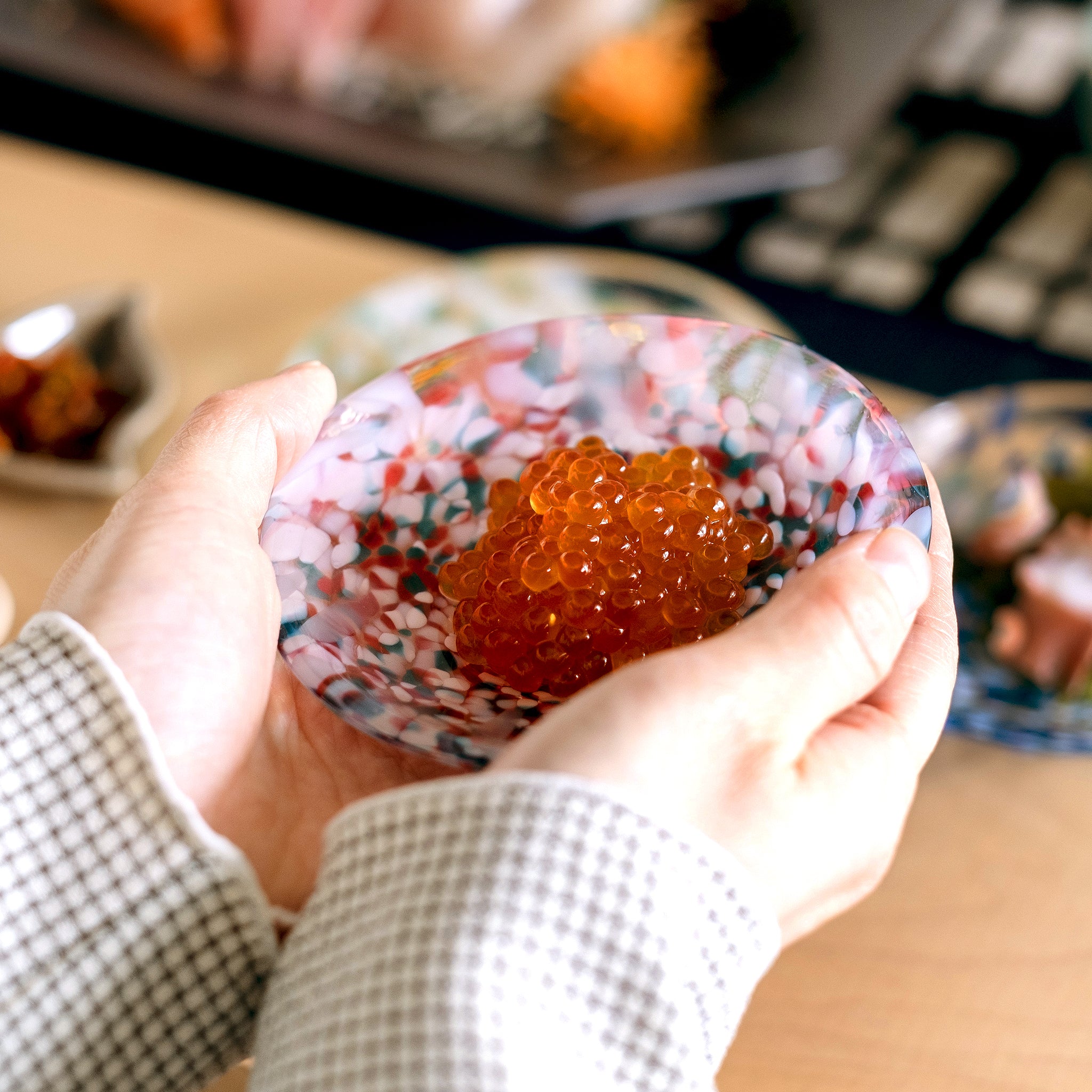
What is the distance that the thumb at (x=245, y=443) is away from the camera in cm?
47

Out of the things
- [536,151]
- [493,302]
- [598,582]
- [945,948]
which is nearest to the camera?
[598,582]

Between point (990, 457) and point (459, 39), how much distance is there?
3.39ft

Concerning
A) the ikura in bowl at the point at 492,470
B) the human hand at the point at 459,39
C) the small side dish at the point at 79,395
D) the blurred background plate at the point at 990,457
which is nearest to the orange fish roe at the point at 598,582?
the ikura in bowl at the point at 492,470

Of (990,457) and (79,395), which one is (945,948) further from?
(79,395)

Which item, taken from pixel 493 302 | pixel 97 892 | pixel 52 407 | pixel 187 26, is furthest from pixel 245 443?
pixel 187 26

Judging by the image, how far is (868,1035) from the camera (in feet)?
1.78

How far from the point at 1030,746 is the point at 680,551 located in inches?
10.7

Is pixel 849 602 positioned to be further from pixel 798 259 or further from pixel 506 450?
pixel 798 259

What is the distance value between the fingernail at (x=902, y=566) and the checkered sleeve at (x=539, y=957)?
12 cm

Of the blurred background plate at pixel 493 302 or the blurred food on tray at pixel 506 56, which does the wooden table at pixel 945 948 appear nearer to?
the blurred background plate at pixel 493 302

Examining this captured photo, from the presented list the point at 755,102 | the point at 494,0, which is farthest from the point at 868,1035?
the point at 494,0

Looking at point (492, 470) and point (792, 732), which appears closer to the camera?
point (792, 732)

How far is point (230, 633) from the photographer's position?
1.45 ft

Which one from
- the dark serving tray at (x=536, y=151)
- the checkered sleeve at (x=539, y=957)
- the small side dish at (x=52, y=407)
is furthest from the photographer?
the dark serving tray at (x=536, y=151)
